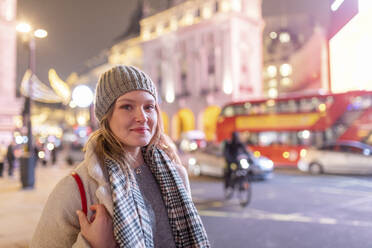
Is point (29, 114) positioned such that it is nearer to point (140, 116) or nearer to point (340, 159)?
point (140, 116)

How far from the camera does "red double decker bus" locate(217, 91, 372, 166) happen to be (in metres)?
16.2

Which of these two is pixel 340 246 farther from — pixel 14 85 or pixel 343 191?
pixel 14 85

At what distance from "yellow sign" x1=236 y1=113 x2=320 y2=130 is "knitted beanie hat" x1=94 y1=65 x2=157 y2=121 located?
17313 mm

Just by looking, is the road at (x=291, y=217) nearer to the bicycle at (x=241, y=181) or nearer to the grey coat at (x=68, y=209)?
the bicycle at (x=241, y=181)

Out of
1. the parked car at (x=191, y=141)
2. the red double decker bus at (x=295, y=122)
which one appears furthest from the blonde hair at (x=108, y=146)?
the parked car at (x=191, y=141)

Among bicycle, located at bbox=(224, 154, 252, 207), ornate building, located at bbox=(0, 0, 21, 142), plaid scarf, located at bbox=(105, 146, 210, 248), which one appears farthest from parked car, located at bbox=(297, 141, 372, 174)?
ornate building, located at bbox=(0, 0, 21, 142)

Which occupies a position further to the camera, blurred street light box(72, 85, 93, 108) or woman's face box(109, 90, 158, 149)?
blurred street light box(72, 85, 93, 108)

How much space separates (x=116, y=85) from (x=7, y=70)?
98.3 feet

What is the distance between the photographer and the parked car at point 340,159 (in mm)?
14008

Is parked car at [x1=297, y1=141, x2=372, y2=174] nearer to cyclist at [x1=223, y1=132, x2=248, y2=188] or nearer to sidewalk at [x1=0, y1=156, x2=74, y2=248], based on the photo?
cyclist at [x1=223, y1=132, x2=248, y2=188]

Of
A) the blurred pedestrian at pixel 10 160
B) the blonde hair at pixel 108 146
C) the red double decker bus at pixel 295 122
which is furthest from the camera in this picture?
the red double decker bus at pixel 295 122

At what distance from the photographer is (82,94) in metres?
11.7

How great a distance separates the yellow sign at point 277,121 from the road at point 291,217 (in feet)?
21.6

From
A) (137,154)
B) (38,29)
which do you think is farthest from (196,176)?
(137,154)
